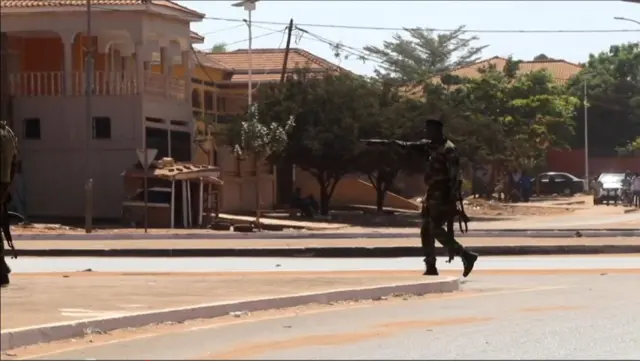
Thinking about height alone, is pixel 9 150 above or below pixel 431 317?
above

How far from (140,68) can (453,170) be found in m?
26.2

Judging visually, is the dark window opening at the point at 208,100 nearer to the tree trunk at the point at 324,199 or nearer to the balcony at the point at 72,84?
the tree trunk at the point at 324,199

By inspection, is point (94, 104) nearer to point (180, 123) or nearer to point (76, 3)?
point (180, 123)

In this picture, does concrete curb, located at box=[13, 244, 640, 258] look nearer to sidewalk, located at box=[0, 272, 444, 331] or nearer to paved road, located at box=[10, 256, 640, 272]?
paved road, located at box=[10, 256, 640, 272]

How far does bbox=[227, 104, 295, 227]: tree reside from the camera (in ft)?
149

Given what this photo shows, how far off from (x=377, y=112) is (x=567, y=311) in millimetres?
34335

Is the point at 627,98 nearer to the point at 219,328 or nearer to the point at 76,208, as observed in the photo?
the point at 76,208

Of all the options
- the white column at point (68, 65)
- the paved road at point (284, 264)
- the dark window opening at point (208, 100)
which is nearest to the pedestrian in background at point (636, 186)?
the dark window opening at point (208, 100)

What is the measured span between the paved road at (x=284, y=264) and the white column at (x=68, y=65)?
1264 cm

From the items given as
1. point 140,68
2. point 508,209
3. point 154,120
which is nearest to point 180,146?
point 154,120

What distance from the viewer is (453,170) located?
17266mm

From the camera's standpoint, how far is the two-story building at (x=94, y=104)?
3975cm

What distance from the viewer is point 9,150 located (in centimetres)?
1387

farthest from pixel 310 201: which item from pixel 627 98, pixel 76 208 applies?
pixel 627 98
